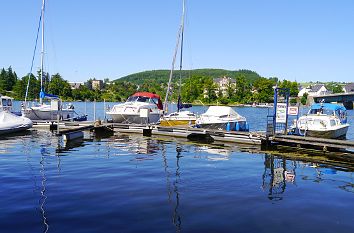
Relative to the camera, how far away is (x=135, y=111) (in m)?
35.7

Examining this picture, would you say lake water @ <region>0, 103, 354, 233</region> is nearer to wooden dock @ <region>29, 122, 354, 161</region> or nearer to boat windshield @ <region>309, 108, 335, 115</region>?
wooden dock @ <region>29, 122, 354, 161</region>

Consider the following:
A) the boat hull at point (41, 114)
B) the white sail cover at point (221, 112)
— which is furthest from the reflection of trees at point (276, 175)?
the boat hull at point (41, 114)

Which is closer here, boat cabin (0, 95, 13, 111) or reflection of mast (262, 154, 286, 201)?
reflection of mast (262, 154, 286, 201)

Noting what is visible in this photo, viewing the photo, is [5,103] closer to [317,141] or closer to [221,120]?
[221,120]

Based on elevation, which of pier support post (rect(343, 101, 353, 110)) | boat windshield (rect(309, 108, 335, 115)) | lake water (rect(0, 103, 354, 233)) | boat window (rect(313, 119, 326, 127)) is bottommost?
lake water (rect(0, 103, 354, 233))

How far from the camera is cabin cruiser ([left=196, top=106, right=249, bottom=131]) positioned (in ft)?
102

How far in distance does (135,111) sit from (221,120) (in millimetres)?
9255

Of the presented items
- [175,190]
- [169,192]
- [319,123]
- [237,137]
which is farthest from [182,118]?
[169,192]

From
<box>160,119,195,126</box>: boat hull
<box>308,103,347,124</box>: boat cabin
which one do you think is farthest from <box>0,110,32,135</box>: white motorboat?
<box>308,103,347,124</box>: boat cabin

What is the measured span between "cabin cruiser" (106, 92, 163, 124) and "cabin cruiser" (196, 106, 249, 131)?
6.02m

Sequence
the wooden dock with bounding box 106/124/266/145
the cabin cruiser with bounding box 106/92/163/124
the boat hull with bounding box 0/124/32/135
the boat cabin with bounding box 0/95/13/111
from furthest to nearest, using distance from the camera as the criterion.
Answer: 1. the boat cabin with bounding box 0/95/13/111
2. the cabin cruiser with bounding box 106/92/163/124
3. the boat hull with bounding box 0/124/32/135
4. the wooden dock with bounding box 106/124/266/145

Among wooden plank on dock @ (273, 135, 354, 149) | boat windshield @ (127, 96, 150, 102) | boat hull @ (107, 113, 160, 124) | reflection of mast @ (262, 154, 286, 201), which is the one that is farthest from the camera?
boat windshield @ (127, 96, 150, 102)

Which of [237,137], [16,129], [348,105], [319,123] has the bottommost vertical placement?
[16,129]

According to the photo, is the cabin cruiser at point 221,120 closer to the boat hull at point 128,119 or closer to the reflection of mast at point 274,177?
the boat hull at point 128,119
